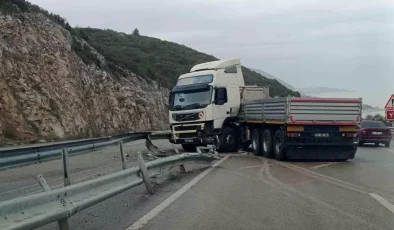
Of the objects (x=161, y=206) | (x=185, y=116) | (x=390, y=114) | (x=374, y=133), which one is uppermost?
(x=185, y=116)

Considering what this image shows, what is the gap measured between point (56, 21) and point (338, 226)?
1435 inches

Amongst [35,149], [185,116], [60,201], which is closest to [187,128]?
[185,116]

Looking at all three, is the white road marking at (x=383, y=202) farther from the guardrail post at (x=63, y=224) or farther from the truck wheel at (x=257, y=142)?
the truck wheel at (x=257, y=142)

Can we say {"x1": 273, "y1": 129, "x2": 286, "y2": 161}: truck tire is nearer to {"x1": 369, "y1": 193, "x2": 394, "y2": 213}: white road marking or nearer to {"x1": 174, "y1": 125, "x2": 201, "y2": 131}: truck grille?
{"x1": 174, "y1": 125, "x2": 201, "y2": 131}: truck grille

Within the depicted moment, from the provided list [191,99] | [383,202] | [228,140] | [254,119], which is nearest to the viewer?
[383,202]

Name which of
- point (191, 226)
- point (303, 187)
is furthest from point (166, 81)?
point (191, 226)

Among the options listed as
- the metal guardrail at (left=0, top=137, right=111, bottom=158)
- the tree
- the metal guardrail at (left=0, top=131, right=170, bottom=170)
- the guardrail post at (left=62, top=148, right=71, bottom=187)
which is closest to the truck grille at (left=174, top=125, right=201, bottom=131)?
the metal guardrail at (left=0, top=131, right=170, bottom=170)

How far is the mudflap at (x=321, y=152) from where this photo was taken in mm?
17938

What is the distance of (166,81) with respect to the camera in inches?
2248

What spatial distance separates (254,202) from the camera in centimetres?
953

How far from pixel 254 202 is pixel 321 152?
360 inches

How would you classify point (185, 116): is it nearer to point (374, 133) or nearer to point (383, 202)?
point (374, 133)

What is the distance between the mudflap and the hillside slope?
34.4m

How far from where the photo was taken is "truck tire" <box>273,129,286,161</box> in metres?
17.9
